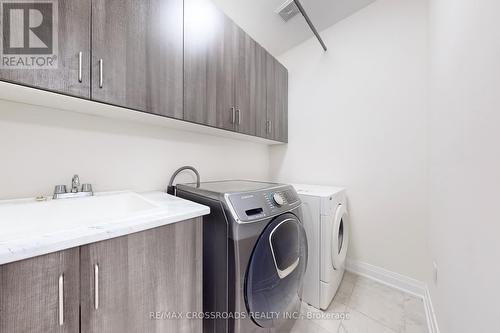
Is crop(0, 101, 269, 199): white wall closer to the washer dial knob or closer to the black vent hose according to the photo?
the black vent hose

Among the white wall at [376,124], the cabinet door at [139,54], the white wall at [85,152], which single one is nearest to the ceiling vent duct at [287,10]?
the white wall at [376,124]

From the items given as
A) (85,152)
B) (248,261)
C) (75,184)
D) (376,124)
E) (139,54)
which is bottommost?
(248,261)

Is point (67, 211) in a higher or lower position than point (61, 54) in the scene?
lower

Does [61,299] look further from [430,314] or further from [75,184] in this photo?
[430,314]

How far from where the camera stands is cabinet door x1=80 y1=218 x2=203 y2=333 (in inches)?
23.4

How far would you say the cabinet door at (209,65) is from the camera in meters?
1.23

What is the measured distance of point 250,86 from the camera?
1.72 metres

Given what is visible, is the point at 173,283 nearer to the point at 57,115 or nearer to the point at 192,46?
the point at 57,115

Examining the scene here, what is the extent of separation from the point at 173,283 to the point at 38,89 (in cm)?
98

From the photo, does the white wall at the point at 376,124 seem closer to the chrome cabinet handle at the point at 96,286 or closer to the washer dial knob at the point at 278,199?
the washer dial knob at the point at 278,199

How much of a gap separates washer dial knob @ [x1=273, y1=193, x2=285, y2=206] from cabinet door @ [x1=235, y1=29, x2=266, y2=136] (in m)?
0.74

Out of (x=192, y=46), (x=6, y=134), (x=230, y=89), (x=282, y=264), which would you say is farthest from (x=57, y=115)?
(x=282, y=264)

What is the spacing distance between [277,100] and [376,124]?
1038 millimetres

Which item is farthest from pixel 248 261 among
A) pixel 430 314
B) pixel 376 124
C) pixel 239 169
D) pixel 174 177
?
pixel 376 124
